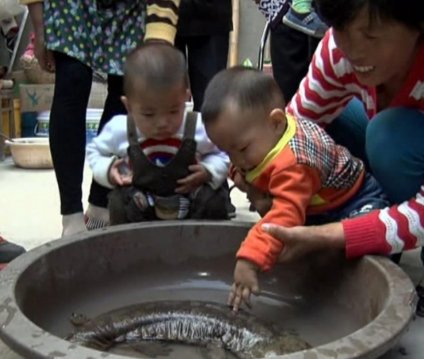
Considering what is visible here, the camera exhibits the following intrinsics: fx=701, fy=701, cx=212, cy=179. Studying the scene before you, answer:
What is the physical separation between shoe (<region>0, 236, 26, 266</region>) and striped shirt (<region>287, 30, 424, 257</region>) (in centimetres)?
Result: 65

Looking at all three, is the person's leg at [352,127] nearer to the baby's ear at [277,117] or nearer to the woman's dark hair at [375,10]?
the baby's ear at [277,117]

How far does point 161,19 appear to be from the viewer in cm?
151

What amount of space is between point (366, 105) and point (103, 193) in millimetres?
700

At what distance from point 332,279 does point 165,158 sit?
1.43ft

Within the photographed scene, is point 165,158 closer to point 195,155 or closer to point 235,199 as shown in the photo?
point 195,155

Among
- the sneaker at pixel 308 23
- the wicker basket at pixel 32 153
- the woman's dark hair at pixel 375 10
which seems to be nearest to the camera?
the woman's dark hair at pixel 375 10

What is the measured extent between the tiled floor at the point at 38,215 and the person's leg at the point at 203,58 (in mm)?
389

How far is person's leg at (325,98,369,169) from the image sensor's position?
1.50m

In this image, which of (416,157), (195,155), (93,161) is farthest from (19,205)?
(416,157)

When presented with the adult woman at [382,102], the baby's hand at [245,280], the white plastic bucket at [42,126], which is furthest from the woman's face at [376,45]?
the white plastic bucket at [42,126]

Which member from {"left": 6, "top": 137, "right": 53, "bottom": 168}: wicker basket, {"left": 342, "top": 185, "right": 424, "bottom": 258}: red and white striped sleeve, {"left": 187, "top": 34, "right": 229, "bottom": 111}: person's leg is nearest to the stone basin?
{"left": 342, "top": 185, "right": 424, "bottom": 258}: red and white striped sleeve

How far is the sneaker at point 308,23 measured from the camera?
1.79 metres

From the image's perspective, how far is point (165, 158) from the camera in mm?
1443

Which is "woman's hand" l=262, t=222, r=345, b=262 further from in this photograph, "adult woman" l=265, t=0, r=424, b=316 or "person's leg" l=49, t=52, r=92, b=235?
"person's leg" l=49, t=52, r=92, b=235
